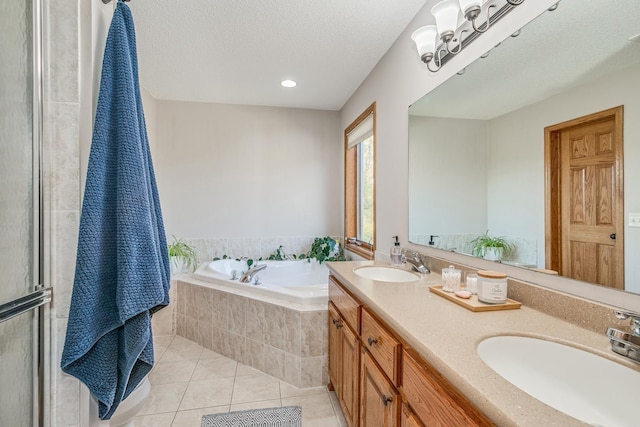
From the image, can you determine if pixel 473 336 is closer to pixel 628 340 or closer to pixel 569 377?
pixel 569 377

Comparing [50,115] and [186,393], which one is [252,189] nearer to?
[186,393]

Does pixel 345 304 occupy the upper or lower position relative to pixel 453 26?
lower

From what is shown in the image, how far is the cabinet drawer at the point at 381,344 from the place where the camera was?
98cm

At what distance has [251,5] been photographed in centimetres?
179

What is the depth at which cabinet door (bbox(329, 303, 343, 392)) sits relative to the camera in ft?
5.71

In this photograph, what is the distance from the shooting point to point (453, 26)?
4.62 ft

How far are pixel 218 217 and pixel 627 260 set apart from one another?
3.38 m

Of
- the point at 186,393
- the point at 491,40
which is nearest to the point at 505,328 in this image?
the point at 491,40

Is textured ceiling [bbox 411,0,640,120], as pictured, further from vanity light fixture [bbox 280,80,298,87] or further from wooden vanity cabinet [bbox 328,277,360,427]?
vanity light fixture [bbox 280,80,298,87]

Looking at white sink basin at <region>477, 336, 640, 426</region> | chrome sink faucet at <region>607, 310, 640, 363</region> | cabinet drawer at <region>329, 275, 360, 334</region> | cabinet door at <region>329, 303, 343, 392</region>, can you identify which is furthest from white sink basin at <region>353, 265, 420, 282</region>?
chrome sink faucet at <region>607, 310, 640, 363</region>

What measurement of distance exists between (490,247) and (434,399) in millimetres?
837

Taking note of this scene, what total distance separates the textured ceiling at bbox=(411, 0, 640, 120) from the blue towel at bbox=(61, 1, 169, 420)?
139cm

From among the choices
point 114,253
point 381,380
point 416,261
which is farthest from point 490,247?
Answer: point 114,253

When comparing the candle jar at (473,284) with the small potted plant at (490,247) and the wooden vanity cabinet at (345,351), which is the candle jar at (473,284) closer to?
the small potted plant at (490,247)
